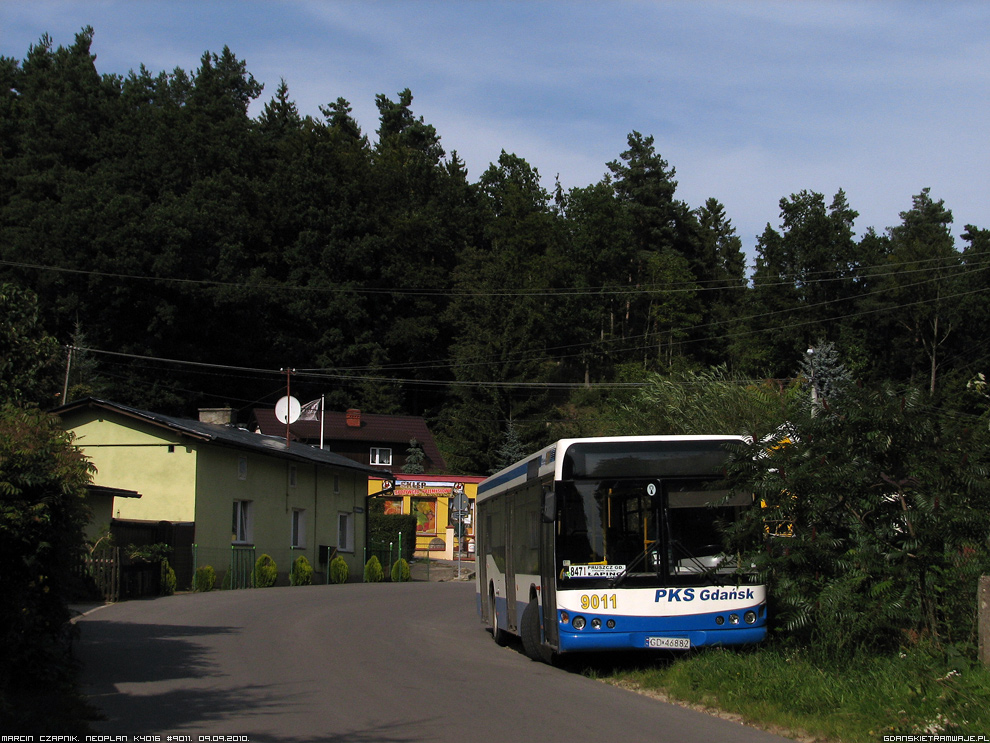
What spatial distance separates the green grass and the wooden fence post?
0.14m

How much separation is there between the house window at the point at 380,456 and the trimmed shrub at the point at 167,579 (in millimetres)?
45141

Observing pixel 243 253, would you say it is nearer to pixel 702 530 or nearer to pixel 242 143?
pixel 242 143

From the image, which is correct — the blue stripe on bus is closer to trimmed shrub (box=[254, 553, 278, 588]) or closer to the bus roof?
the bus roof

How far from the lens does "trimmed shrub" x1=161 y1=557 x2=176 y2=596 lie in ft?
87.5

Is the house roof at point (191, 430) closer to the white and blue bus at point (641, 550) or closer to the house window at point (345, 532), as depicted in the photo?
the house window at point (345, 532)

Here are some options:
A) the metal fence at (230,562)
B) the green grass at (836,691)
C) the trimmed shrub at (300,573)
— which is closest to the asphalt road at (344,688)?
the green grass at (836,691)

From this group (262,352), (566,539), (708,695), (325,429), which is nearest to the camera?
(708,695)

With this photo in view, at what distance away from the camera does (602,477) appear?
12.1 metres

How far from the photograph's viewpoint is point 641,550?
38.8 ft

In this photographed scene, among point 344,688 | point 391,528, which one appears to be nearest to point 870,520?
point 344,688

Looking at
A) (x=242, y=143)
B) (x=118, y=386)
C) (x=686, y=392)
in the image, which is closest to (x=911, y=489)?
(x=686, y=392)

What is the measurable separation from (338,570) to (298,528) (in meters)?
2.01

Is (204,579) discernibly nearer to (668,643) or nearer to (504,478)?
(504,478)

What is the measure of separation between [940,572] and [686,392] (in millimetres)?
32653
